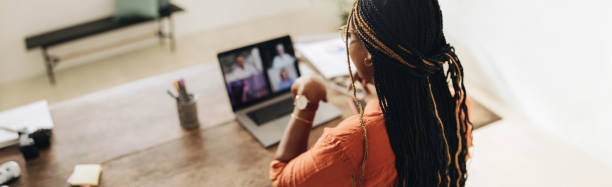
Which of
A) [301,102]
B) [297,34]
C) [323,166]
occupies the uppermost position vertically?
[301,102]

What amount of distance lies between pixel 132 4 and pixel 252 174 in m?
2.86

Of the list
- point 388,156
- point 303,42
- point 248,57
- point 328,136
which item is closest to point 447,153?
point 388,156

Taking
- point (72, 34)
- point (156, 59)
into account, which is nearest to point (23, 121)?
point (72, 34)

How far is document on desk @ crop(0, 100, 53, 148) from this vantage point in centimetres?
156

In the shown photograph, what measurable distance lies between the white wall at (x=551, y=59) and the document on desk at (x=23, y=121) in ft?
5.47

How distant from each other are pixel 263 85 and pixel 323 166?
0.64m

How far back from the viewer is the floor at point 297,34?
1.47 m

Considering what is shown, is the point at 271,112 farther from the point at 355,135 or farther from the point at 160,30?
the point at 160,30

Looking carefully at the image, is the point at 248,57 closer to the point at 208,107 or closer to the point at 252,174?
the point at 208,107

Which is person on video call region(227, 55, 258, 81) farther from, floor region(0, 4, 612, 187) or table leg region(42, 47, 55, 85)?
table leg region(42, 47, 55, 85)

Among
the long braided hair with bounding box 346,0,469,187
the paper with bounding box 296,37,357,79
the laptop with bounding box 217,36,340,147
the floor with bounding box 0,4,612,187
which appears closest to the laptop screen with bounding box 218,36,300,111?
the laptop with bounding box 217,36,340,147

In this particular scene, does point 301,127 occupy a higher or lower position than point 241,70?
lower

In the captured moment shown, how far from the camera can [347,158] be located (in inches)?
43.4

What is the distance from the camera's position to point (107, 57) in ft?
13.5
